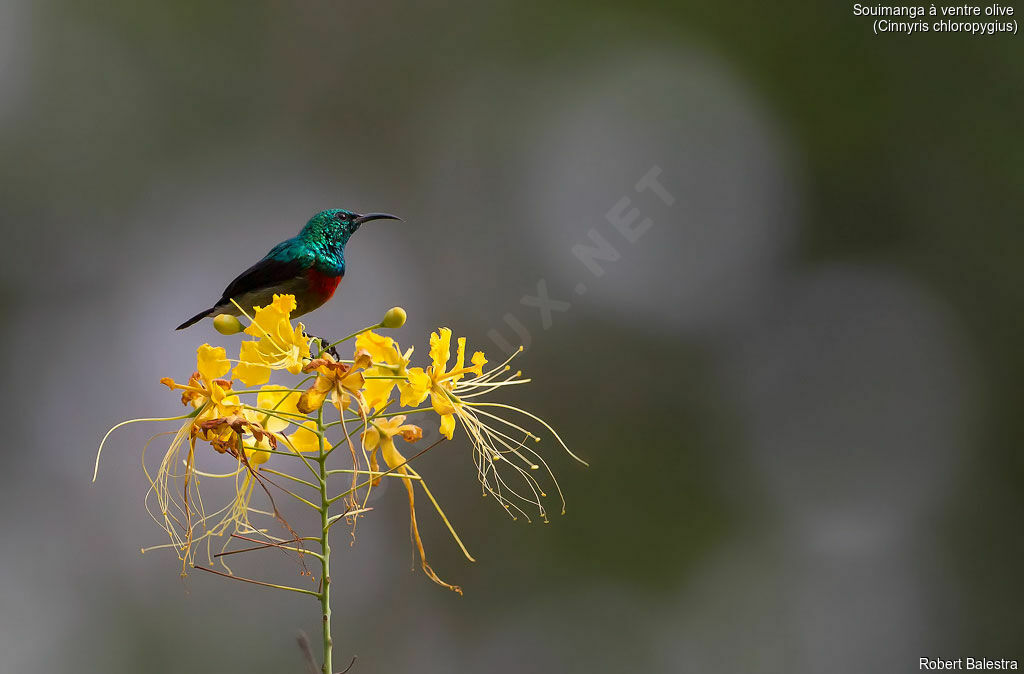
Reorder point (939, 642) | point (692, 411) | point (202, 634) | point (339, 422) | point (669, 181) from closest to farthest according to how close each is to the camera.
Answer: point (339, 422) → point (202, 634) → point (939, 642) → point (692, 411) → point (669, 181)

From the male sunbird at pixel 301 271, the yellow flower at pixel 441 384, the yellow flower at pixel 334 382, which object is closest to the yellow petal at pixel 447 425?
the yellow flower at pixel 441 384

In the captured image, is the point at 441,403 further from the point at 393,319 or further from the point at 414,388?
the point at 393,319

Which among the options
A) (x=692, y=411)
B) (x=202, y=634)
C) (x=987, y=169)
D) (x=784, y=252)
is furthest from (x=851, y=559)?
(x=202, y=634)

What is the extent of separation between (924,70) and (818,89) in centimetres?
124

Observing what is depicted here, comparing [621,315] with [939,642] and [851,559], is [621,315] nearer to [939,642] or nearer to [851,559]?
[851,559]

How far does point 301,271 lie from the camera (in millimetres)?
2273

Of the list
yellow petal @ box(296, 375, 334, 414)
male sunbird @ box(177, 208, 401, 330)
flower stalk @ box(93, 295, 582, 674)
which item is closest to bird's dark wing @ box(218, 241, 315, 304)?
male sunbird @ box(177, 208, 401, 330)

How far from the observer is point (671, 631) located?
415 inches

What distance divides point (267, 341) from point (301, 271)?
49cm

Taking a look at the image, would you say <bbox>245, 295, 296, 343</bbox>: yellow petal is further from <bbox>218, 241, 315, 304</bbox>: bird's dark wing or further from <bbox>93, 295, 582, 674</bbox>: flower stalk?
<bbox>218, 241, 315, 304</bbox>: bird's dark wing

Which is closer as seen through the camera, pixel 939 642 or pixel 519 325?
pixel 519 325

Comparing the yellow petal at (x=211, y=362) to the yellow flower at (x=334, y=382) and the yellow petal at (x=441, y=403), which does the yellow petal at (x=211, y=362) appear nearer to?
the yellow flower at (x=334, y=382)

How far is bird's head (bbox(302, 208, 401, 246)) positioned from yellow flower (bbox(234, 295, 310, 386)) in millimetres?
538

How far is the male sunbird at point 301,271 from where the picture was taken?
2.25 metres
